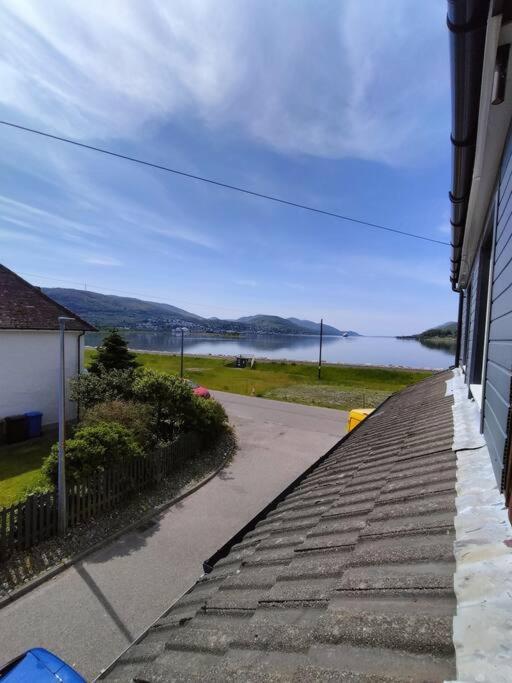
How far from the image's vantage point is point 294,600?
1.81m

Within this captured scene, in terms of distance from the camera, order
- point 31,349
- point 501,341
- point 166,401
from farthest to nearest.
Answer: point 31,349
point 166,401
point 501,341

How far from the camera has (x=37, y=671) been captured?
4.00 metres

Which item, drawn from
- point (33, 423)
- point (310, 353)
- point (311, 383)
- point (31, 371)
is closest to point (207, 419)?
point (33, 423)

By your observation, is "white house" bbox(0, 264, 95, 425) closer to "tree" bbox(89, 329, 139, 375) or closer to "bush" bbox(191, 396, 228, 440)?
"tree" bbox(89, 329, 139, 375)

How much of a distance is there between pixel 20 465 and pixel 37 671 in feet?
29.6

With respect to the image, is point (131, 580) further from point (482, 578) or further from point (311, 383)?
point (311, 383)

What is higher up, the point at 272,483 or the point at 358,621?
the point at 358,621

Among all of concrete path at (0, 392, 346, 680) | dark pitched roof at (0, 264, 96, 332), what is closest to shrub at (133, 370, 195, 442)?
concrete path at (0, 392, 346, 680)

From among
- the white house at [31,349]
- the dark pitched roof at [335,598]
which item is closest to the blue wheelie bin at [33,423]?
the white house at [31,349]

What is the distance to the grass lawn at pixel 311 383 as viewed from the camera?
27.3 m

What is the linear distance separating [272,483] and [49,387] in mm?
10189

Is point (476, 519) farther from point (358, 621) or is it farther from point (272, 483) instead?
point (272, 483)

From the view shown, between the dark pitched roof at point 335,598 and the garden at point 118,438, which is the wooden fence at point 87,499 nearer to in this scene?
the garden at point 118,438

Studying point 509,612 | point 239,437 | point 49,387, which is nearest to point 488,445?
→ point 509,612
